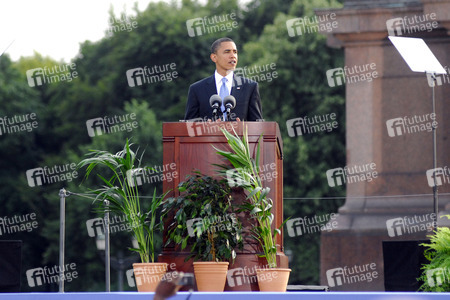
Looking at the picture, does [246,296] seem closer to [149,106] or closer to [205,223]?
[205,223]

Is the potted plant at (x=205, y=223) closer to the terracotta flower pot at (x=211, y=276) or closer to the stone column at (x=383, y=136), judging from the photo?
the terracotta flower pot at (x=211, y=276)

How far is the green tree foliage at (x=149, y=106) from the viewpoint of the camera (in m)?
33.8

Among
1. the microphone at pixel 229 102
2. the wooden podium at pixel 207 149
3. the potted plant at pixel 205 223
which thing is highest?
the microphone at pixel 229 102

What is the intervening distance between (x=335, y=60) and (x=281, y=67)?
208 centimetres

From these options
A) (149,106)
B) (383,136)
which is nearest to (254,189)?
(383,136)

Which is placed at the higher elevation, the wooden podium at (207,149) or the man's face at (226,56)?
the man's face at (226,56)

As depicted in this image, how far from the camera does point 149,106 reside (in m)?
40.3

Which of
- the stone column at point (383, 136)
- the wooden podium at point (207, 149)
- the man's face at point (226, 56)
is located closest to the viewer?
the wooden podium at point (207, 149)

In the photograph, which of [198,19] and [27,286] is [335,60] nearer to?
[198,19]

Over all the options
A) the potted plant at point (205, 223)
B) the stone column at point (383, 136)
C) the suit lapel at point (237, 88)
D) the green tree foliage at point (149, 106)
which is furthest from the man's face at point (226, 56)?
the green tree foliage at point (149, 106)

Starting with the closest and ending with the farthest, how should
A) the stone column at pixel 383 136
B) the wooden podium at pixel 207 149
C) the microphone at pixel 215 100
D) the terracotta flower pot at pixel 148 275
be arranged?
the terracotta flower pot at pixel 148 275
the wooden podium at pixel 207 149
the microphone at pixel 215 100
the stone column at pixel 383 136

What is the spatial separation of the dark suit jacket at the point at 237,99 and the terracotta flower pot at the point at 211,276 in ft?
6.01

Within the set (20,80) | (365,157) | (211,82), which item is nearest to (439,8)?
(365,157)

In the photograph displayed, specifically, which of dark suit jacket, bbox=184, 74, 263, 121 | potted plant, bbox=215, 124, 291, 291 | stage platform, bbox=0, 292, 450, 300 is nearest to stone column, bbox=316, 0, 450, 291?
dark suit jacket, bbox=184, 74, 263, 121
